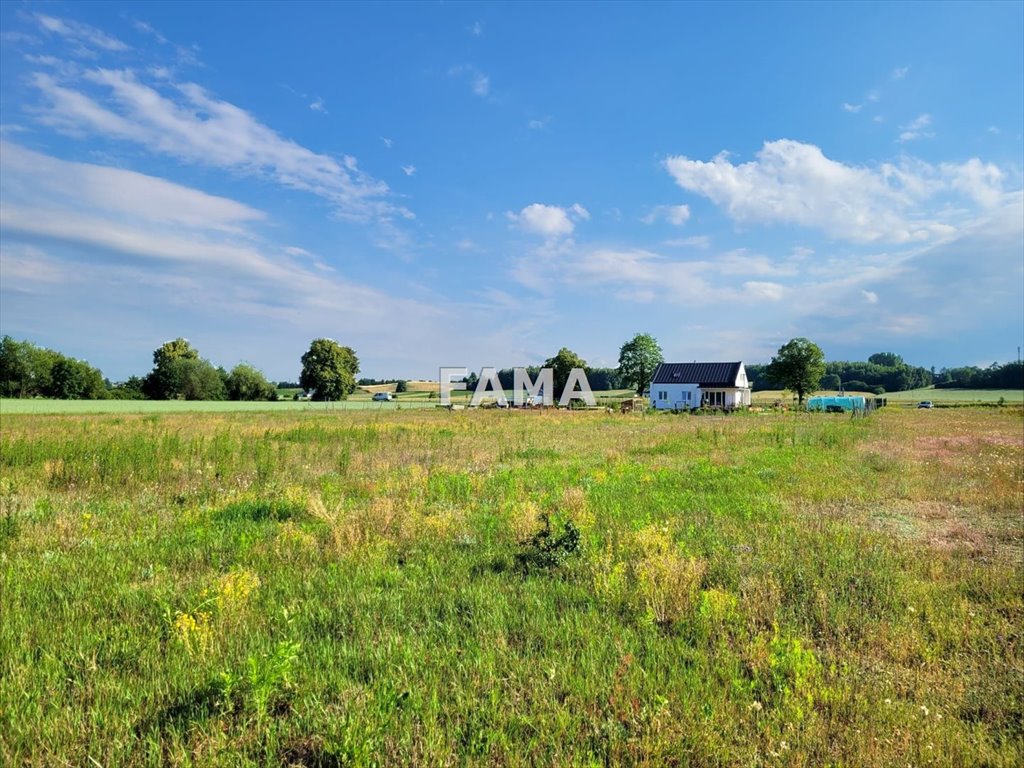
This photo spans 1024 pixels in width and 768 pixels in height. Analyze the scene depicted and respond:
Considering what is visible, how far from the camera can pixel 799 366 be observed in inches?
2940

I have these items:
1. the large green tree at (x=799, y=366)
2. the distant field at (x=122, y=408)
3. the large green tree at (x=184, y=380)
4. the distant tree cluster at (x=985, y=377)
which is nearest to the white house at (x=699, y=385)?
the large green tree at (x=799, y=366)

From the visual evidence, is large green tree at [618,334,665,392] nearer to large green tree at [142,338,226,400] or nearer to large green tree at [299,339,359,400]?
large green tree at [299,339,359,400]

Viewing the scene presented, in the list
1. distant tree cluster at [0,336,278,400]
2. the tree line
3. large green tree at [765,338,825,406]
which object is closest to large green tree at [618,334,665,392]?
the tree line

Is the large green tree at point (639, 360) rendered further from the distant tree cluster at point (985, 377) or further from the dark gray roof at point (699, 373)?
the distant tree cluster at point (985, 377)

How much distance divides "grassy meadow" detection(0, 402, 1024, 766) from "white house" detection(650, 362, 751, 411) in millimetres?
61007

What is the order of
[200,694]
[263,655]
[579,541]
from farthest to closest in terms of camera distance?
[579,541]
[263,655]
[200,694]

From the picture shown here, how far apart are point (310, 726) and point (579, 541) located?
375cm

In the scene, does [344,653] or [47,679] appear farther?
[344,653]

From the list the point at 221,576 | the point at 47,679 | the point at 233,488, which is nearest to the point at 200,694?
the point at 47,679

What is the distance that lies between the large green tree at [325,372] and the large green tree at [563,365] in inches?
1477

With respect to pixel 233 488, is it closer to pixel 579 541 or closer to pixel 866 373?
pixel 579 541

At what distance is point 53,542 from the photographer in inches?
249

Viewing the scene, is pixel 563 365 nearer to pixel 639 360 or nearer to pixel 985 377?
pixel 639 360

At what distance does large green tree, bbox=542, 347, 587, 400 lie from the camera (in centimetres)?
9038
